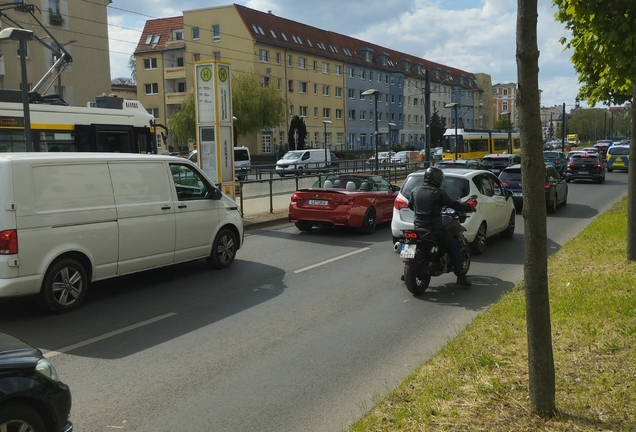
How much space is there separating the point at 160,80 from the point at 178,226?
6566 centimetres

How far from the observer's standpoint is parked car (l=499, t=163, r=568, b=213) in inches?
758

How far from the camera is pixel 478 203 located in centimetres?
1219

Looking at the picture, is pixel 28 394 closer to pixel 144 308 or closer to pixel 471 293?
pixel 144 308

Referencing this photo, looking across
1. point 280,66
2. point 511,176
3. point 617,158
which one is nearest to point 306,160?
point 617,158

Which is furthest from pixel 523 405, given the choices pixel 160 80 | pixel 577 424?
pixel 160 80

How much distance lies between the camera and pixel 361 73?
8581 centimetres

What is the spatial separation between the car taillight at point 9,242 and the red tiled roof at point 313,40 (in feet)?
201

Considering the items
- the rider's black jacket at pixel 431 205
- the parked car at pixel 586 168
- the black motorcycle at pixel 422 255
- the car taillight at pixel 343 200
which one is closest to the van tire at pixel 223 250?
the black motorcycle at pixel 422 255

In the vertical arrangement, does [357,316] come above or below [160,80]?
below

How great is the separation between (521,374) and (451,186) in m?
7.52

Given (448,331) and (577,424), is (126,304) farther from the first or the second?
(577,424)

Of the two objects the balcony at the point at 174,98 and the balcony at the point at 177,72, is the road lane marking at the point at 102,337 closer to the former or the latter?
the balcony at the point at 174,98

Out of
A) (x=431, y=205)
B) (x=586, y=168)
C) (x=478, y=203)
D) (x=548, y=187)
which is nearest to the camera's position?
(x=431, y=205)

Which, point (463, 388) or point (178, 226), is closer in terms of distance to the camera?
point (463, 388)
